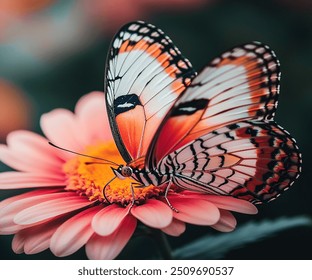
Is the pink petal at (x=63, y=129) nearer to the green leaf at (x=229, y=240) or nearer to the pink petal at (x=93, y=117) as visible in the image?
the pink petal at (x=93, y=117)

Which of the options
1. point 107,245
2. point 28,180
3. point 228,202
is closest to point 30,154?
point 28,180

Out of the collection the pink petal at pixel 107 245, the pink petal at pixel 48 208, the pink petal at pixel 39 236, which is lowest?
the pink petal at pixel 107 245

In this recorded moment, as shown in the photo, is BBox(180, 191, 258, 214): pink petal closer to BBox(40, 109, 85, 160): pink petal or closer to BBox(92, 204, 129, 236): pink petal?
BBox(92, 204, 129, 236): pink petal

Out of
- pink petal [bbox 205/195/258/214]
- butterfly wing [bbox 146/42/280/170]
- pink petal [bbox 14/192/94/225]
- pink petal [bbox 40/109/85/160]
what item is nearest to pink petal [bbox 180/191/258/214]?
pink petal [bbox 205/195/258/214]

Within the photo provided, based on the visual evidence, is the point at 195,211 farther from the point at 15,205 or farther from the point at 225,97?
the point at 15,205

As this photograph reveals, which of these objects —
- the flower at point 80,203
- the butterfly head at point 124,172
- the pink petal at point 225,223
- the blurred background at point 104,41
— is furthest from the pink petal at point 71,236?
the blurred background at point 104,41
